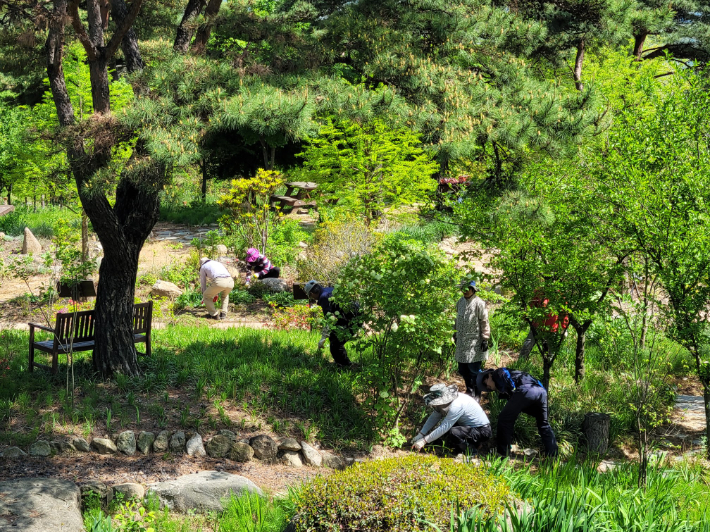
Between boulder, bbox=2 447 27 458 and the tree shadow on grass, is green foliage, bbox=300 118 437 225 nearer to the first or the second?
the tree shadow on grass

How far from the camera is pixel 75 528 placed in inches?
170

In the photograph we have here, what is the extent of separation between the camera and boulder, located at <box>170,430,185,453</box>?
597 centimetres

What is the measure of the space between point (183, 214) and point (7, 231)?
5.14 meters

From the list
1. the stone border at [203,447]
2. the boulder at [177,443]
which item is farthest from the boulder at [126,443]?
the boulder at [177,443]

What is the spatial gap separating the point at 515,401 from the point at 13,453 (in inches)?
187

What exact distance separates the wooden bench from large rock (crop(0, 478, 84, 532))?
2.06 meters

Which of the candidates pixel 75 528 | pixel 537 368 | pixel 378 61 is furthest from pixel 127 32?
pixel 537 368

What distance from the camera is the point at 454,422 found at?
21.2 feet

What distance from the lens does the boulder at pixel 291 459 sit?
6141mm

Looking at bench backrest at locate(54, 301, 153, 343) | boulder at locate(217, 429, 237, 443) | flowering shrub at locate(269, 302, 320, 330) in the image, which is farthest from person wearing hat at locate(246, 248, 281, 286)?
boulder at locate(217, 429, 237, 443)

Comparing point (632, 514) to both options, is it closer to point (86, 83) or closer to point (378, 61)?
point (378, 61)

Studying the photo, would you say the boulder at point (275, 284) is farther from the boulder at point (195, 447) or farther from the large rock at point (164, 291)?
the boulder at point (195, 447)

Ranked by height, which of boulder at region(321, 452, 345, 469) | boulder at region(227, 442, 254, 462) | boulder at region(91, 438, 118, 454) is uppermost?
boulder at region(91, 438, 118, 454)

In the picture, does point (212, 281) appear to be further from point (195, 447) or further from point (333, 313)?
point (195, 447)
